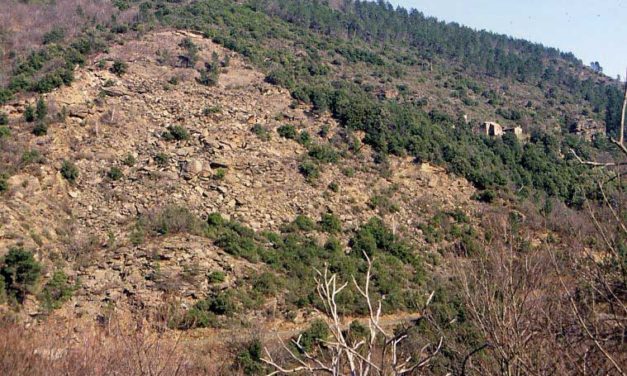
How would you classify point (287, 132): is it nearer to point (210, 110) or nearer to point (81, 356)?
point (210, 110)

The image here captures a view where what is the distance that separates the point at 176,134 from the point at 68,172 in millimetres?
4584

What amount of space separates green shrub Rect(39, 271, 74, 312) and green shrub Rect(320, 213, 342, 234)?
867 centimetres

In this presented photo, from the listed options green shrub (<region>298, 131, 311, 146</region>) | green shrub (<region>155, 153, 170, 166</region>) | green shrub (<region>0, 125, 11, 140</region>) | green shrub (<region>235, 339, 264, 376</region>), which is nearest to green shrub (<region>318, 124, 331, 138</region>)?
green shrub (<region>298, 131, 311, 146</region>)

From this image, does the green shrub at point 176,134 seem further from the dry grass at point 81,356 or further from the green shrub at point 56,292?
the dry grass at point 81,356

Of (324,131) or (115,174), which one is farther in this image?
(324,131)

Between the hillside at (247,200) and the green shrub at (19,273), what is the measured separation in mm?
52

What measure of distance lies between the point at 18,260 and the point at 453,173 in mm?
17655

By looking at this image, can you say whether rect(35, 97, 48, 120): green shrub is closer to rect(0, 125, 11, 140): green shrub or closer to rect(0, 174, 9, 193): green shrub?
rect(0, 125, 11, 140): green shrub

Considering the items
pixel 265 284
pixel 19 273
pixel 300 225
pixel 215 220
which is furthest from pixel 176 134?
pixel 19 273

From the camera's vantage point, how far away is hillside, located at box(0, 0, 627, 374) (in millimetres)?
7199

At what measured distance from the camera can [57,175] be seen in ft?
61.0

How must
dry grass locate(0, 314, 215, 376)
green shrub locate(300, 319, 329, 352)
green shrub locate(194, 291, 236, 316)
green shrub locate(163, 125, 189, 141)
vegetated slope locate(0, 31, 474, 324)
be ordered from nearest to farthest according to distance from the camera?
dry grass locate(0, 314, 215, 376) → green shrub locate(300, 319, 329, 352) → green shrub locate(194, 291, 236, 316) → vegetated slope locate(0, 31, 474, 324) → green shrub locate(163, 125, 189, 141)

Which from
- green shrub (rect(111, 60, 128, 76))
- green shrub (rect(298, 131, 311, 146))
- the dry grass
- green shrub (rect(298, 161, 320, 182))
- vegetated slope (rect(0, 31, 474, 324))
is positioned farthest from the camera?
green shrub (rect(111, 60, 128, 76))

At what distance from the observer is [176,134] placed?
22031mm
